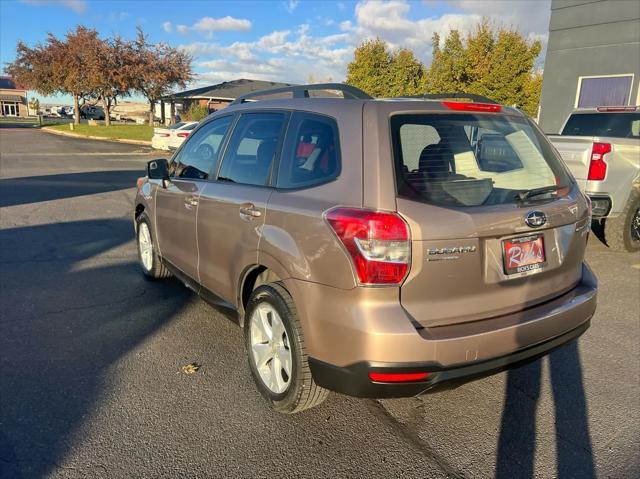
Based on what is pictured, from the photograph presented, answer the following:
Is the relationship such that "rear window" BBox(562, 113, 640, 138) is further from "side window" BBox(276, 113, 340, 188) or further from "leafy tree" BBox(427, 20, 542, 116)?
"leafy tree" BBox(427, 20, 542, 116)

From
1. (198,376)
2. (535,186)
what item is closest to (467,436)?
(535,186)

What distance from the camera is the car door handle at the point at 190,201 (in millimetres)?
3823

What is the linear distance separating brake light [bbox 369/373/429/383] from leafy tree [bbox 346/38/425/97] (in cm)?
2676

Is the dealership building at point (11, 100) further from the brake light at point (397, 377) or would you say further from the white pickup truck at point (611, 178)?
the brake light at point (397, 377)

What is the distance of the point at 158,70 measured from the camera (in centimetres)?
3916

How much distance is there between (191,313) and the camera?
4.48 m

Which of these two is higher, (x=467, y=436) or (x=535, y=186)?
(x=535, y=186)

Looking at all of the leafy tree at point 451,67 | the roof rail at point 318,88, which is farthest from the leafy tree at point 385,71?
the roof rail at point 318,88

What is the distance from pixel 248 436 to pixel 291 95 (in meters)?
2.15

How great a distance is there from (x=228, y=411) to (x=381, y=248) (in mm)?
1454

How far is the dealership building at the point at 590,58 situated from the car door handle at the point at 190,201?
47.5ft

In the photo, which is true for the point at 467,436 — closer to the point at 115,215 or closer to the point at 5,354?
the point at 5,354

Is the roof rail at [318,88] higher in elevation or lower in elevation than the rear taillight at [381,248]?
higher

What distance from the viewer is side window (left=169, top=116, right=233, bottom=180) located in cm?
387
